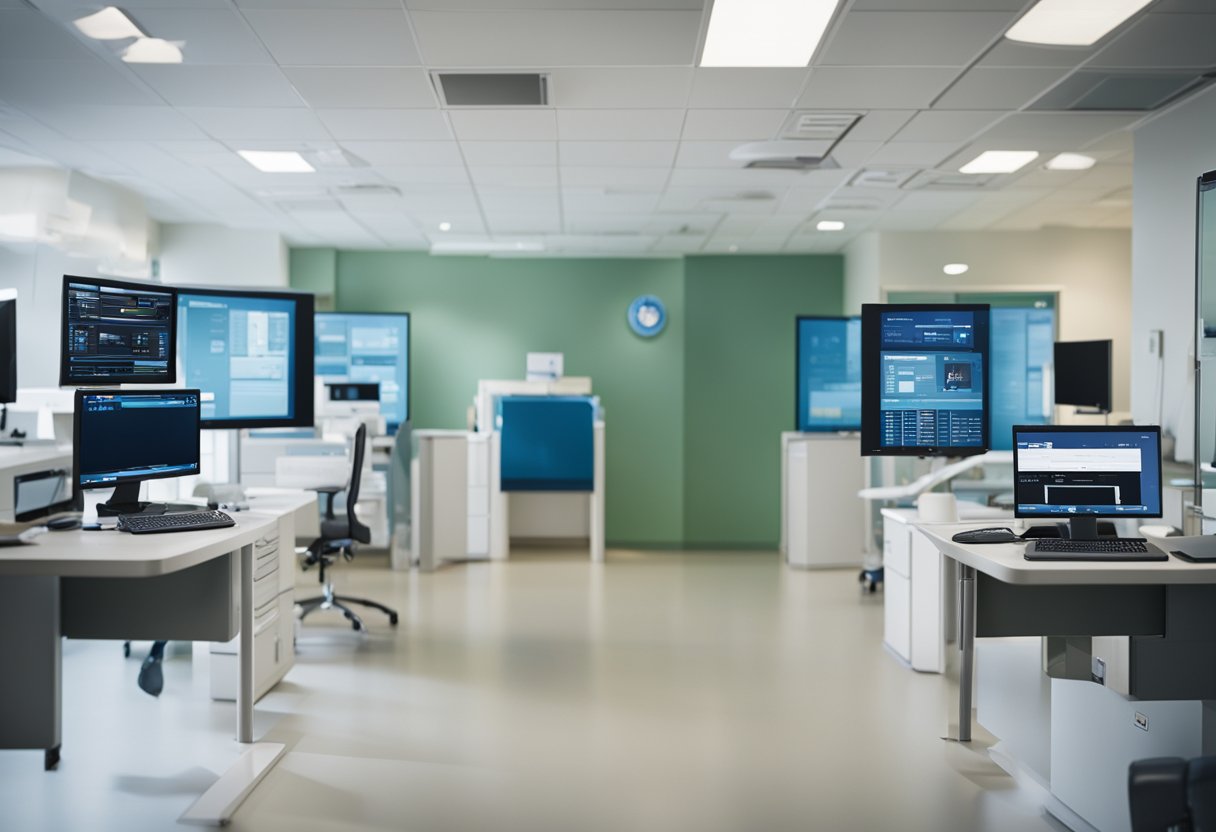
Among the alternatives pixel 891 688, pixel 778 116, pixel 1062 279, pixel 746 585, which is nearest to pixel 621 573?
pixel 746 585

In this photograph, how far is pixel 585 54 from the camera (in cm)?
414

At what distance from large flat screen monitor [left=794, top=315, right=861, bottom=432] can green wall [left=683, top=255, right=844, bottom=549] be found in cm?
153

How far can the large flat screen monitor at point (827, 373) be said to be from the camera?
8.05 metres

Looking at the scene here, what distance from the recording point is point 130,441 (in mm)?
3492

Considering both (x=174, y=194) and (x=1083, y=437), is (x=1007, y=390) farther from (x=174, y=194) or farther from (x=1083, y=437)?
(x=174, y=194)

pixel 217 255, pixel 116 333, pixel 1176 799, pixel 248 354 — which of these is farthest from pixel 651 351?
pixel 1176 799

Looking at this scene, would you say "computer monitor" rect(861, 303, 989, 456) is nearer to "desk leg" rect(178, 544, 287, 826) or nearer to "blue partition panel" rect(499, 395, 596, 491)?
"desk leg" rect(178, 544, 287, 826)

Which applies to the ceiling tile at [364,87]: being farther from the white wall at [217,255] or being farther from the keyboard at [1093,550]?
the white wall at [217,255]

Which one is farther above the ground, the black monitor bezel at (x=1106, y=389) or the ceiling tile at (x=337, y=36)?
the ceiling tile at (x=337, y=36)

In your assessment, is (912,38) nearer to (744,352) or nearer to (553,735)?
(553,735)

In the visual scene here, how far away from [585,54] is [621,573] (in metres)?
4.50

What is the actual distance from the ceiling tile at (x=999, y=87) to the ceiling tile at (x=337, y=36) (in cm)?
250

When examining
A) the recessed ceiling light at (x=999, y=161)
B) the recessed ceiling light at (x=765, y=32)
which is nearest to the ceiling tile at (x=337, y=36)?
the recessed ceiling light at (x=765, y=32)

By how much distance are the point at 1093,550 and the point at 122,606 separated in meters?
3.17
